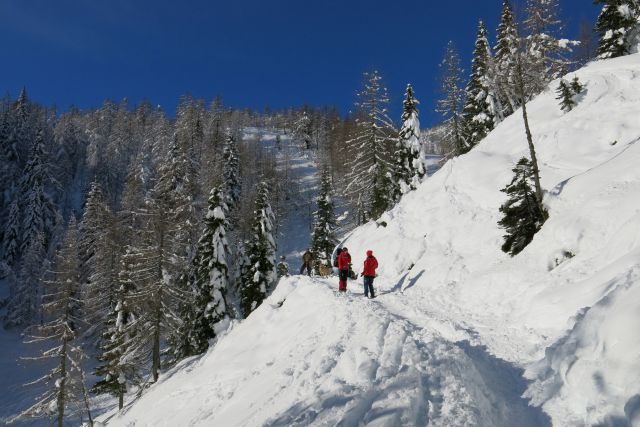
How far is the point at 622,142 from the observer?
21.4 m

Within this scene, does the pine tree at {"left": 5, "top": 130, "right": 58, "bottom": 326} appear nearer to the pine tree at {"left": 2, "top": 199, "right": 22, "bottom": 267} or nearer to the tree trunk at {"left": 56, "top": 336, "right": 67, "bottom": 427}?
the pine tree at {"left": 2, "top": 199, "right": 22, "bottom": 267}

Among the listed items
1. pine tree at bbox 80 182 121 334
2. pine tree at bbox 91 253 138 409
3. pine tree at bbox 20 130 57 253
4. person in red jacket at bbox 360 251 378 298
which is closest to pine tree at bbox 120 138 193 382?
pine tree at bbox 91 253 138 409

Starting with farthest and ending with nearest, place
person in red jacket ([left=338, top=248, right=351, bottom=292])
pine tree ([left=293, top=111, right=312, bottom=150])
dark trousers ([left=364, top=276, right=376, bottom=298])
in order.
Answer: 1. pine tree ([left=293, top=111, right=312, bottom=150])
2. person in red jacket ([left=338, top=248, right=351, bottom=292])
3. dark trousers ([left=364, top=276, right=376, bottom=298])

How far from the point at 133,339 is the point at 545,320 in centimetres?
2392

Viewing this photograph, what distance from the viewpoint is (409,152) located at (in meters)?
36.4

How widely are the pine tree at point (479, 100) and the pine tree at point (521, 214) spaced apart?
849 inches

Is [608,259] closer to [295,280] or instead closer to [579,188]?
[579,188]

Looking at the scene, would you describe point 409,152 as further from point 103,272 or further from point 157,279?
point 103,272

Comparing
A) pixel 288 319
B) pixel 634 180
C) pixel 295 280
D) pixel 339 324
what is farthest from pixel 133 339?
pixel 634 180

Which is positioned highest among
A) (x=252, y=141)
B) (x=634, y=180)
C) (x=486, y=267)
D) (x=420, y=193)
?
(x=252, y=141)

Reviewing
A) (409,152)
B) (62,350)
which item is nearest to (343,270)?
(62,350)

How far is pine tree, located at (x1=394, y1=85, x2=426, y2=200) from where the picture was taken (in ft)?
118

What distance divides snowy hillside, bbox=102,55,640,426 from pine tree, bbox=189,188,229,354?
9.66 metres

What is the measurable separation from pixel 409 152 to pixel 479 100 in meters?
10.1
